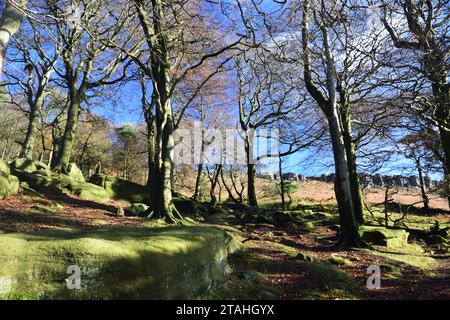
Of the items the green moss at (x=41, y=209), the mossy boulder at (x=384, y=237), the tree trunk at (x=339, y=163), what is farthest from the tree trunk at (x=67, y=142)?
the mossy boulder at (x=384, y=237)

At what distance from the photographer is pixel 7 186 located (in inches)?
418

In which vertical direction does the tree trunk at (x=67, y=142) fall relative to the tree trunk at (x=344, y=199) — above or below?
above

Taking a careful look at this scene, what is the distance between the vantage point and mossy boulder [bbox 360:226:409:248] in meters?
10.2

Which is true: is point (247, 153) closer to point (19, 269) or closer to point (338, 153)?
point (338, 153)

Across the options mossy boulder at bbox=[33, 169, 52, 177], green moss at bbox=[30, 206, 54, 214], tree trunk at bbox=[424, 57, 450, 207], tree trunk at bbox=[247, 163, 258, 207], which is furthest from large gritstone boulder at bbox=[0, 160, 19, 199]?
tree trunk at bbox=[247, 163, 258, 207]

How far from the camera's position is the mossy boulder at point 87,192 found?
45.2ft

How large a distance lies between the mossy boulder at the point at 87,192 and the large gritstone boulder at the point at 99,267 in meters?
9.98

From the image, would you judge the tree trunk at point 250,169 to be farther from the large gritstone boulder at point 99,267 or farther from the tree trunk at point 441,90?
the large gritstone boulder at point 99,267

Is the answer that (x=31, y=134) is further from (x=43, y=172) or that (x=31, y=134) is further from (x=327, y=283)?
(x=327, y=283)

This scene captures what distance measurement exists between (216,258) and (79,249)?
6.32 ft

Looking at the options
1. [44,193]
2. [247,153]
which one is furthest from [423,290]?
[247,153]

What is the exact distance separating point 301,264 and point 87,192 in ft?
33.8

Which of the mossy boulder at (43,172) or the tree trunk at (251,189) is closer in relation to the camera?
the mossy boulder at (43,172)

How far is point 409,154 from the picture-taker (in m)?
14.2
